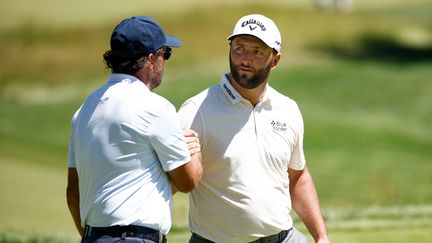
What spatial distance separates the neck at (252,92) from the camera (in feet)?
20.7

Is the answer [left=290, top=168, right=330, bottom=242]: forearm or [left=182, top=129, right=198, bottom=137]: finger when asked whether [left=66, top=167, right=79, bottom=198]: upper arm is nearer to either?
[left=182, top=129, right=198, bottom=137]: finger

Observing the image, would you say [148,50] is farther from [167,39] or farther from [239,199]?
[239,199]

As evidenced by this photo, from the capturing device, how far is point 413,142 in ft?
71.7

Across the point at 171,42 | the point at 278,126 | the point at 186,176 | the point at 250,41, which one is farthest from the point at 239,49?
the point at 186,176

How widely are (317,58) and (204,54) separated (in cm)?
365

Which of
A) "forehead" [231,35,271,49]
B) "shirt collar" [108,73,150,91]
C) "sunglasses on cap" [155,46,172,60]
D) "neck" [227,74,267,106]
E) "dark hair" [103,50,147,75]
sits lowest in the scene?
"shirt collar" [108,73,150,91]

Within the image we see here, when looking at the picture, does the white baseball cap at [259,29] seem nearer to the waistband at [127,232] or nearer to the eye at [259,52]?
the eye at [259,52]

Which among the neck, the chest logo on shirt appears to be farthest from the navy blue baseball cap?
the chest logo on shirt

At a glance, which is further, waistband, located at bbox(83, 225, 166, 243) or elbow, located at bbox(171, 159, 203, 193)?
elbow, located at bbox(171, 159, 203, 193)

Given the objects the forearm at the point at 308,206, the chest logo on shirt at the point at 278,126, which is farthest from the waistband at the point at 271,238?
the chest logo on shirt at the point at 278,126

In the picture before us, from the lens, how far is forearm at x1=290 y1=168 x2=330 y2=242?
664 centimetres

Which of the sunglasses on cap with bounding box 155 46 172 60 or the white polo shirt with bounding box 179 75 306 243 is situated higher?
the sunglasses on cap with bounding box 155 46 172 60

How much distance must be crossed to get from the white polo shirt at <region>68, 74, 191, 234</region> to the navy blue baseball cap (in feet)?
0.53

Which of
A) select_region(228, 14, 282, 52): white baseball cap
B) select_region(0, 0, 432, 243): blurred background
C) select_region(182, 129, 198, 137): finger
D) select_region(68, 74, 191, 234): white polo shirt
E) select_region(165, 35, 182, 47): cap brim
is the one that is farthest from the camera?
select_region(0, 0, 432, 243): blurred background
